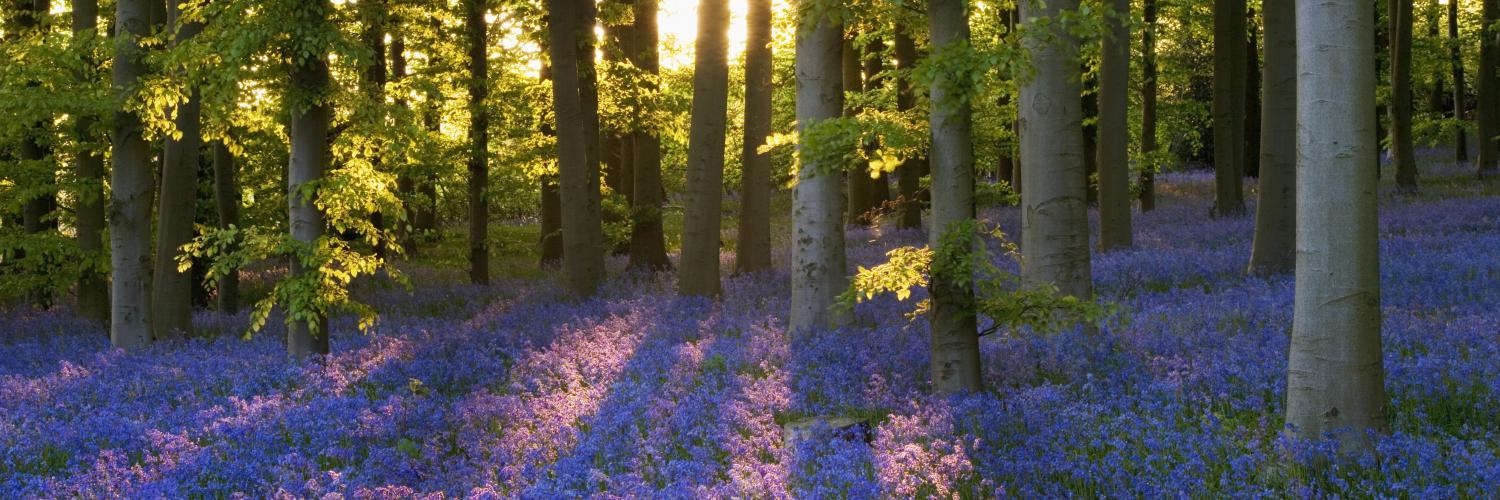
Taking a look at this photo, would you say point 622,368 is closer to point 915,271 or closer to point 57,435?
point 915,271

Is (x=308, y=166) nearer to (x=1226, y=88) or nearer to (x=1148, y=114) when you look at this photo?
(x=1226, y=88)

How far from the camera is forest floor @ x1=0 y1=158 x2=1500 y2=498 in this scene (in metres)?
6.09

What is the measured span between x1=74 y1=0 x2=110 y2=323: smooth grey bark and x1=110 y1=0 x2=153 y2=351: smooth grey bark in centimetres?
55

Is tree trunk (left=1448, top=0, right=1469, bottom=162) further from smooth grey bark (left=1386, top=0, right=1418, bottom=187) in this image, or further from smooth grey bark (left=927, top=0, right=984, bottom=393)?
smooth grey bark (left=927, top=0, right=984, bottom=393)

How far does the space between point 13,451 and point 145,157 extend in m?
6.92

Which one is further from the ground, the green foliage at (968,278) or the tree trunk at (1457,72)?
the tree trunk at (1457,72)

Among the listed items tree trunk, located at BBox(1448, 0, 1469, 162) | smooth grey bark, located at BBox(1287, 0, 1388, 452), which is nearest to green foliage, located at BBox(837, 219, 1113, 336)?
smooth grey bark, located at BBox(1287, 0, 1388, 452)

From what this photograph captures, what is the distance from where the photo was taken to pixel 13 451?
7922mm

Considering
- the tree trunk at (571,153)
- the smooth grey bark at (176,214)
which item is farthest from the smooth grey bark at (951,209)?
the smooth grey bark at (176,214)

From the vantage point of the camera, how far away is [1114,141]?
55.2 feet

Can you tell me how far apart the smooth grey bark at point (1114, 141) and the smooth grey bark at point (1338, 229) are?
11.0 metres

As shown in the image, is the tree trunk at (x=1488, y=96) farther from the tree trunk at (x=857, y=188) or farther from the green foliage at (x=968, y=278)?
the green foliage at (x=968, y=278)

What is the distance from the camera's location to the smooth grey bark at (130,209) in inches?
523

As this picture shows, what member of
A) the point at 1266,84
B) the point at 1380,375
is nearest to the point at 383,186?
the point at 1380,375
